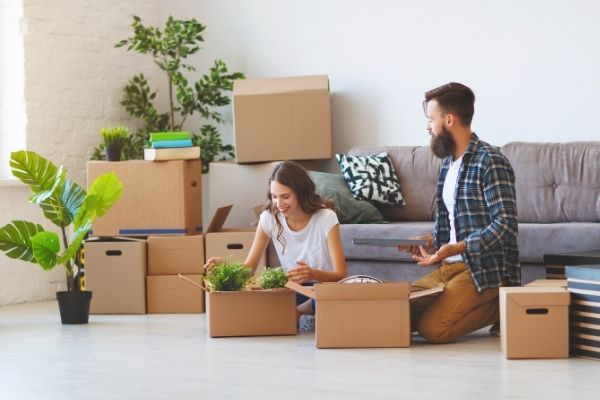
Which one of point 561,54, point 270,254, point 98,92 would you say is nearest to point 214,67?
point 98,92

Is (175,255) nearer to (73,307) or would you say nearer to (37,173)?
(73,307)

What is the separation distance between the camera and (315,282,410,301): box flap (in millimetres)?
3773

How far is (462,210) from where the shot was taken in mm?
3928

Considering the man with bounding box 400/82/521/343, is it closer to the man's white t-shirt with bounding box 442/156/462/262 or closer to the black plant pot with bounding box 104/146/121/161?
the man's white t-shirt with bounding box 442/156/462/262

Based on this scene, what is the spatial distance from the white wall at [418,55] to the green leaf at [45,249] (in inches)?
79.2

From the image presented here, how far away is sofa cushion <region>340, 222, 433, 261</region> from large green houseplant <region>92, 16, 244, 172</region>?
149 cm

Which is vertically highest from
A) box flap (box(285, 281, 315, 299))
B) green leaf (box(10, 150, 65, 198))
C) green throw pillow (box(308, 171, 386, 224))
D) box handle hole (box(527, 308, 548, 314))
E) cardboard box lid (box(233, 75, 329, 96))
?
cardboard box lid (box(233, 75, 329, 96))

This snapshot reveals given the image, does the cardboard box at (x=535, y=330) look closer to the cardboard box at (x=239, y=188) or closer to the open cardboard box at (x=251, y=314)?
the open cardboard box at (x=251, y=314)

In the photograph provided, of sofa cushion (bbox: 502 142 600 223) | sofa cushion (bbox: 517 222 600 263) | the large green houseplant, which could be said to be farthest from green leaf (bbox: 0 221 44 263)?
sofa cushion (bbox: 502 142 600 223)

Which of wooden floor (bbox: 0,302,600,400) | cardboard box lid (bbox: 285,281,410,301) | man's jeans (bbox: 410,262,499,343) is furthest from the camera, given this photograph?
man's jeans (bbox: 410,262,499,343)

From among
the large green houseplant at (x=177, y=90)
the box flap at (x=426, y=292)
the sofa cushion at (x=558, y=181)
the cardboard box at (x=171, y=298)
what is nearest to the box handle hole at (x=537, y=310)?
the box flap at (x=426, y=292)

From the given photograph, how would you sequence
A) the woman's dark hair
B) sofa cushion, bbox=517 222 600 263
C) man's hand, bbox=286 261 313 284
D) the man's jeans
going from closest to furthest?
the man's jeans < man's hand, bbox=286 261 313 284 < the woman's dark hair < sofa cushion, bbox=517 222 600 263

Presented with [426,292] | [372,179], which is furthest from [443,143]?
[372,179]

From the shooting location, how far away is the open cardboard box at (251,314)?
4.11 metres
